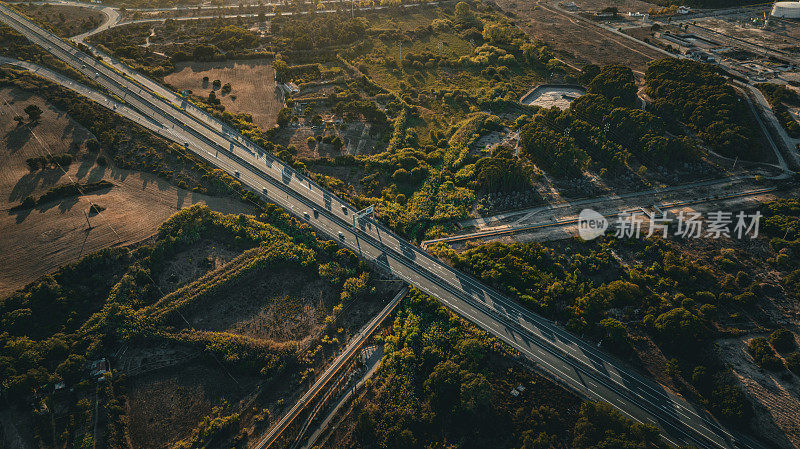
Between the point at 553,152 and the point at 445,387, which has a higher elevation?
the point at 553,152

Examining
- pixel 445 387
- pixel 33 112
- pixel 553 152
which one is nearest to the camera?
pixel 445 387

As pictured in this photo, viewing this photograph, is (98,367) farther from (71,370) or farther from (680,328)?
(680,328)

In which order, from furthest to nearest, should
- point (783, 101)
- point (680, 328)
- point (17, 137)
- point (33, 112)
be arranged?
point (783, 101)
point (33, 112)
point (17, 137)
point (680, 328)

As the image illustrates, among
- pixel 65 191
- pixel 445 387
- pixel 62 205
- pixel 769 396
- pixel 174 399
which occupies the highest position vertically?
pixel 65 191

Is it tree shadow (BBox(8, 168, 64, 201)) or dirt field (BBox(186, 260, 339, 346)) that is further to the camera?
tree shadow (BBox(8, 168, 64, 201))

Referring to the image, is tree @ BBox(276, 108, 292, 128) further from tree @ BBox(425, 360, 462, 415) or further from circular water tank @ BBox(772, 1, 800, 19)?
circular water tank @ BBox(772, 1, 800, 19)

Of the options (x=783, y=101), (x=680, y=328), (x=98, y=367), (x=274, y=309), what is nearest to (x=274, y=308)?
(x=274, y=309)

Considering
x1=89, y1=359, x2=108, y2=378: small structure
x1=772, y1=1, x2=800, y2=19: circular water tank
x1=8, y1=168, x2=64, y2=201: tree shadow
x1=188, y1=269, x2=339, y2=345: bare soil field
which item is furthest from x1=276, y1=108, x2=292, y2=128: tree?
x1=772, y1=1, x2=800, y2=19: circular water tank

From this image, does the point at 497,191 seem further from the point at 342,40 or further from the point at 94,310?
the point at 342,40
